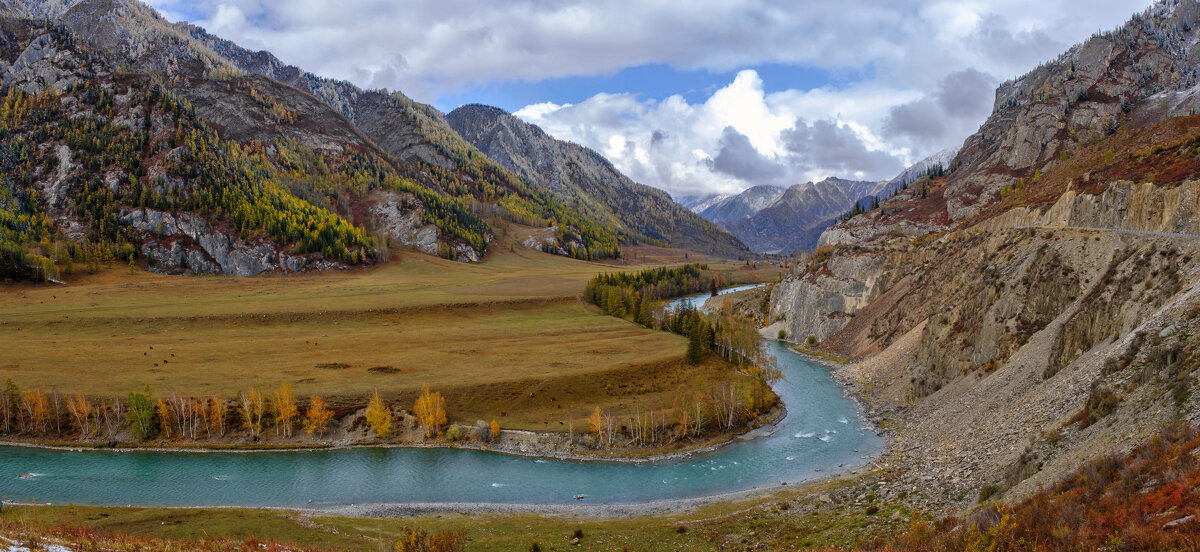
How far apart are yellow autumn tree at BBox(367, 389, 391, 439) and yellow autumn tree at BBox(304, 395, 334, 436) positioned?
456 cm

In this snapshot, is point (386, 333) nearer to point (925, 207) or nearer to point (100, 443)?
point (100, 443)

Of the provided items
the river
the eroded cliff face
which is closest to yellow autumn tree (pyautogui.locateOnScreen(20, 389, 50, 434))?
the river

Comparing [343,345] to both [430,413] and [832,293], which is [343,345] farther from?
[832,293]

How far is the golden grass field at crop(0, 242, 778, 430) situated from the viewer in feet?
250

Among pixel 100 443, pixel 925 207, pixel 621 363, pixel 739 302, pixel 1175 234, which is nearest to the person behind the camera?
pixel 1175 234

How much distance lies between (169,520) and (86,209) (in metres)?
172

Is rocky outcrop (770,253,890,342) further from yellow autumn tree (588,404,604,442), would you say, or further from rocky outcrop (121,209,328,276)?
rocky outcrop (121,209,328,276)

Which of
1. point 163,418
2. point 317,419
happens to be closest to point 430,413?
point 317,419

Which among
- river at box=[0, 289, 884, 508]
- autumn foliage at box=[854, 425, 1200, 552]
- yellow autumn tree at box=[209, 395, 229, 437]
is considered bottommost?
river at box=[0, 289, 884, 508]

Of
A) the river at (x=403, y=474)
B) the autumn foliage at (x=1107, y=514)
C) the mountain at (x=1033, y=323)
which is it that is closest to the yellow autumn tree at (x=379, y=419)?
the river at (x=403, y=474)

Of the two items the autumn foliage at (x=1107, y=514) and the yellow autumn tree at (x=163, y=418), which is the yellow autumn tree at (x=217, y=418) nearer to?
the yellow autumn tree at (x=163, y=418)

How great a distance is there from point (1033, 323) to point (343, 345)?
9387 cm

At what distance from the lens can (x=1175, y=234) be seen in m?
52.2

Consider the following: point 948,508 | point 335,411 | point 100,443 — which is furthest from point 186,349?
point 948,508
